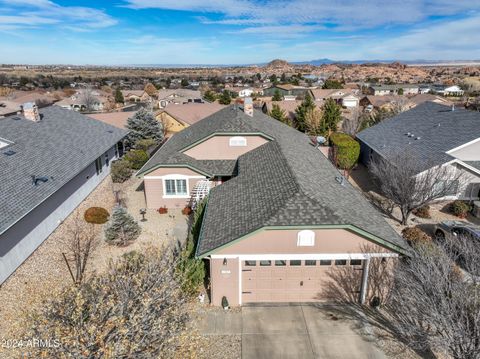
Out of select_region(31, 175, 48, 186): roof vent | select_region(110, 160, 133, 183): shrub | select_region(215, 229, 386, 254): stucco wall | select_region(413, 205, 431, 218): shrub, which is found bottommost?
select_region(413, 205, 431, 218): shrub

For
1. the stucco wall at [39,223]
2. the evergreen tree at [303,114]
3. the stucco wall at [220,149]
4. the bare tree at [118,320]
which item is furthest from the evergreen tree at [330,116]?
the bare tree at [118,320]

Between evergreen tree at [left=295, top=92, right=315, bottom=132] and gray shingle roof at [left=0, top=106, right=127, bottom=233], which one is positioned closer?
gray shingle roof at [left=0, top=106, right=127, bottom=233]

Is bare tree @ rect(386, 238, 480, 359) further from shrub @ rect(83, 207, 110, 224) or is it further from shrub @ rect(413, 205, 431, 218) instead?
shrub @ rect(83, 207, 110, 224)

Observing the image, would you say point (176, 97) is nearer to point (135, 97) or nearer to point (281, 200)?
point (135, 97)

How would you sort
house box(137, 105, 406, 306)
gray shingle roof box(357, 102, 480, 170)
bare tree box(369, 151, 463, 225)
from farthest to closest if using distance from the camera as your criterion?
gray shingle roof box(357, 102, 480, 170), bare tree box(369, 151, 463, 225), house box(137, 105, 406, 306)

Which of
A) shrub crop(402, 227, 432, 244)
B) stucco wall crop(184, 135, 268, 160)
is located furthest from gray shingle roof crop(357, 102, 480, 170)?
stucco wall crop(184, 135, 268, 160)

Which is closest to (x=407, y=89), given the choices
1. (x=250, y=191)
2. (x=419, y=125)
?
(x=419, y=125)
